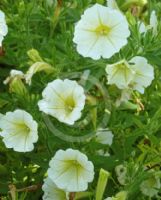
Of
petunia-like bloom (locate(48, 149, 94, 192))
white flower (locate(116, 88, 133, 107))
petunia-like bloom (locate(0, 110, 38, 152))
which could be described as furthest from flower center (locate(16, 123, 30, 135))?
white flower (locate(116, 88, 133, 107))

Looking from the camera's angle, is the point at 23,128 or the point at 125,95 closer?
the point at 125,95

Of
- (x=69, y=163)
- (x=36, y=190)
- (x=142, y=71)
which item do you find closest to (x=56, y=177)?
(x=69, y=163)

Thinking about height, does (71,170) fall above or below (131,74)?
below

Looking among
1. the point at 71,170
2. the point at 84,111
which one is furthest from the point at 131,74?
the point at 71,170


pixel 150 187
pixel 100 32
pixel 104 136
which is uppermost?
pixel 100 32

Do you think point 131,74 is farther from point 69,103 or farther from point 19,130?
point 19,130
